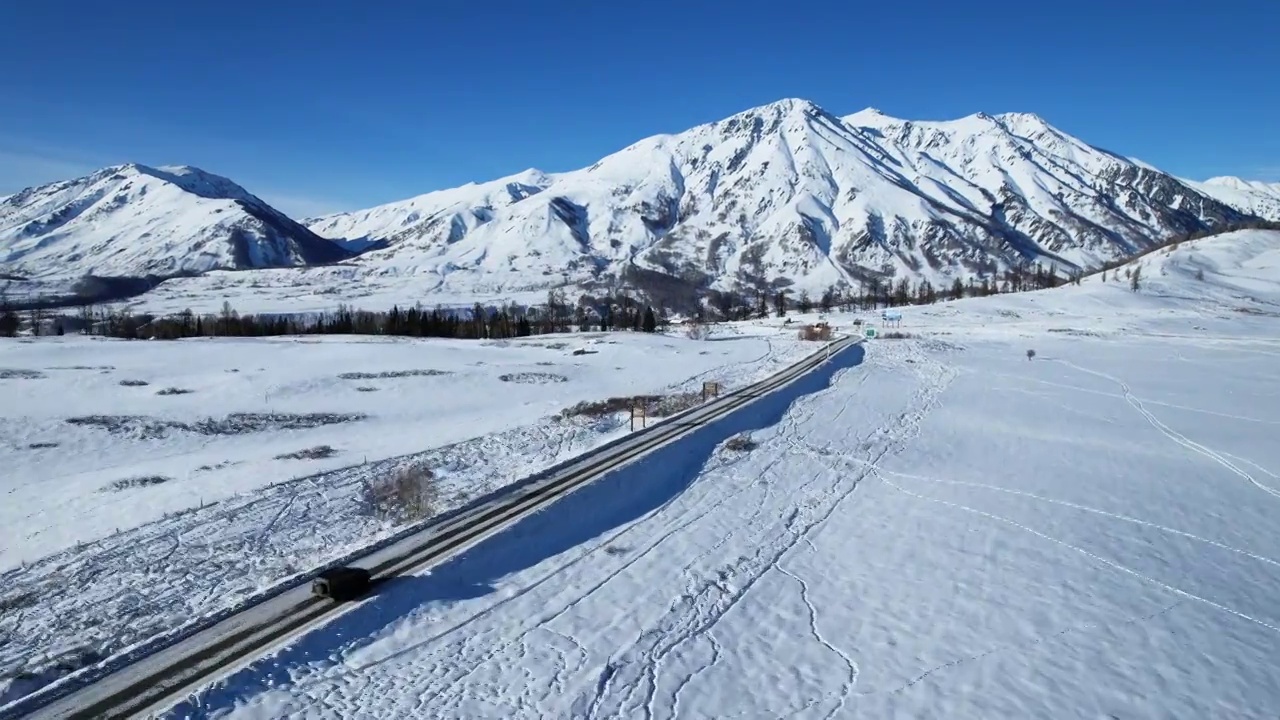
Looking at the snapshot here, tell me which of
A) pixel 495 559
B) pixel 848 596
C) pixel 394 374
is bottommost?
pixel 848 596

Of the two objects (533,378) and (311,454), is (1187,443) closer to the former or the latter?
(311,454)

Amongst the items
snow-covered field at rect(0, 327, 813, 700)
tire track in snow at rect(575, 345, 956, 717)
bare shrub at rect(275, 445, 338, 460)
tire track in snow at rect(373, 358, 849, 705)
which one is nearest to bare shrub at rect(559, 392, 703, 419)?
snow-covered field at rect(0, 327, 813, 700)

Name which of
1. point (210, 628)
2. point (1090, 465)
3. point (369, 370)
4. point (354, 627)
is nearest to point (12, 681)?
point (210, 628)

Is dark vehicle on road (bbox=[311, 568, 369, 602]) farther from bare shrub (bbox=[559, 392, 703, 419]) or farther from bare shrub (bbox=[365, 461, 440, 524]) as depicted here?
bare shrub (bbox=[559, 392, 703, 419])

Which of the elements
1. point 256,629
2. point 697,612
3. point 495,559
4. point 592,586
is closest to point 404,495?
point 495,559

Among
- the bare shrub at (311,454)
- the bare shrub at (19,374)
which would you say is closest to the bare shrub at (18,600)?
the bare shrub at (311,454)

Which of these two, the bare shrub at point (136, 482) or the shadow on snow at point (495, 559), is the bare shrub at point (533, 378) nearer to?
the bare shrub at point (136, 482)

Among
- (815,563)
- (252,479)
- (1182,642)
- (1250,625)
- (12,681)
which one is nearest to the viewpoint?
(12,681)

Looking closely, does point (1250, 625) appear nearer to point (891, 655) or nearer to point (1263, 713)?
point (1263, 713)
